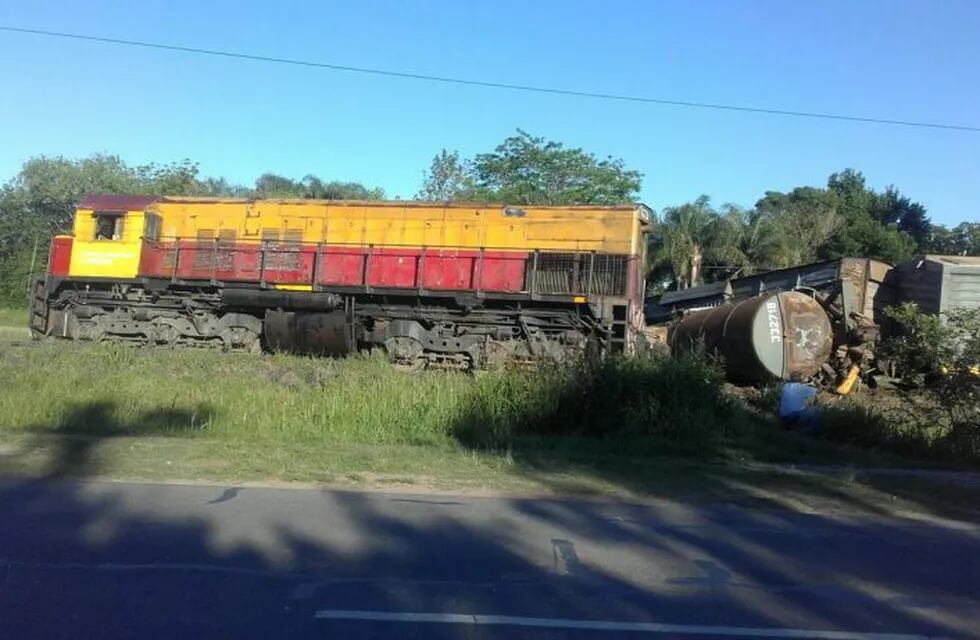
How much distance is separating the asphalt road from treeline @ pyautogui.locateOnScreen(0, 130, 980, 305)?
32398 millimetres

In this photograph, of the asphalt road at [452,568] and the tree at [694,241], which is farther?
the tree at [694,241]

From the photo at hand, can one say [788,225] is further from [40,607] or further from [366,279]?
[40,607]

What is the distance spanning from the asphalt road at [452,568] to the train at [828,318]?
1047 centimetres

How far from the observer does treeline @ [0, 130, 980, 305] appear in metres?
40.9

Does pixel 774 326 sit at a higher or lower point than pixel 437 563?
higher

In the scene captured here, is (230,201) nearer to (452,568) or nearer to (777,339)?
(777,339)

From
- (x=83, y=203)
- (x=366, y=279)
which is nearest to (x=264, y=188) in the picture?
(x=83, y=203)

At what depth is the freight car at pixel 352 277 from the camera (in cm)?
2030

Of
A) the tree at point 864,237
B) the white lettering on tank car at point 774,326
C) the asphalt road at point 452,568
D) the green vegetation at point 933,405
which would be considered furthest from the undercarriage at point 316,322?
the tree at point 864,237

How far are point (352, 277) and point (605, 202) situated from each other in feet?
89.7

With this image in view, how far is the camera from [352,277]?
21719 mm

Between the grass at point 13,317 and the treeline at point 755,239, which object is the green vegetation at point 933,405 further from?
the grass at point 13,317

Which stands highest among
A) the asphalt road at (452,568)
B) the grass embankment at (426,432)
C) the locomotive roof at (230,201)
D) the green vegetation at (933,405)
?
the locomotive roof at (230,201)

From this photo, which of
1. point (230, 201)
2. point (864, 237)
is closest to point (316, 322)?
point (230, 201)
